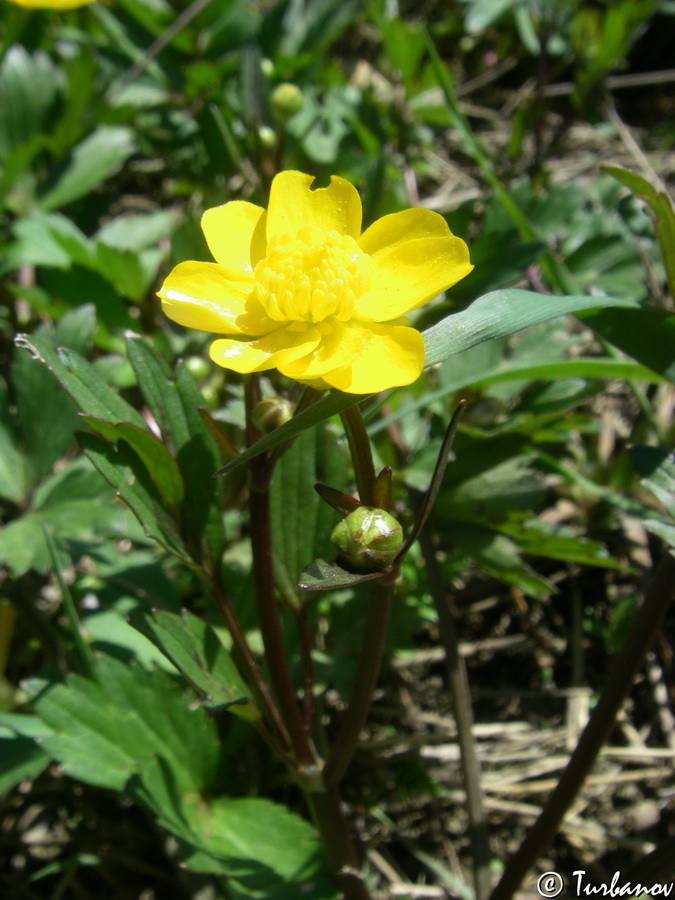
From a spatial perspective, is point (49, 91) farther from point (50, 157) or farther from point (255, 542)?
point (255, 542)

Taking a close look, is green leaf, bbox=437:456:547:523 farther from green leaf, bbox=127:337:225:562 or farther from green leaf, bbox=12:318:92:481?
green leaf, bbox=12:318:92:481

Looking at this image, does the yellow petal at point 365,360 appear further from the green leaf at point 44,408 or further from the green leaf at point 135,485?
the green leaf at point 44,408

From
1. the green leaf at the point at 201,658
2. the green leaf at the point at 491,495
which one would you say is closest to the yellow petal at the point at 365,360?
the green leaf at the point at 201,658

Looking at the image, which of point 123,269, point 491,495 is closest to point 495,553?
point 491,495

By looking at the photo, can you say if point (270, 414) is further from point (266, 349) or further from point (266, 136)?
point (266, 136)

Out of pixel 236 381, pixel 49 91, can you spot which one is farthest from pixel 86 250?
pixel 49 91

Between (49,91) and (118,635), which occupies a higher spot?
(49,91)
